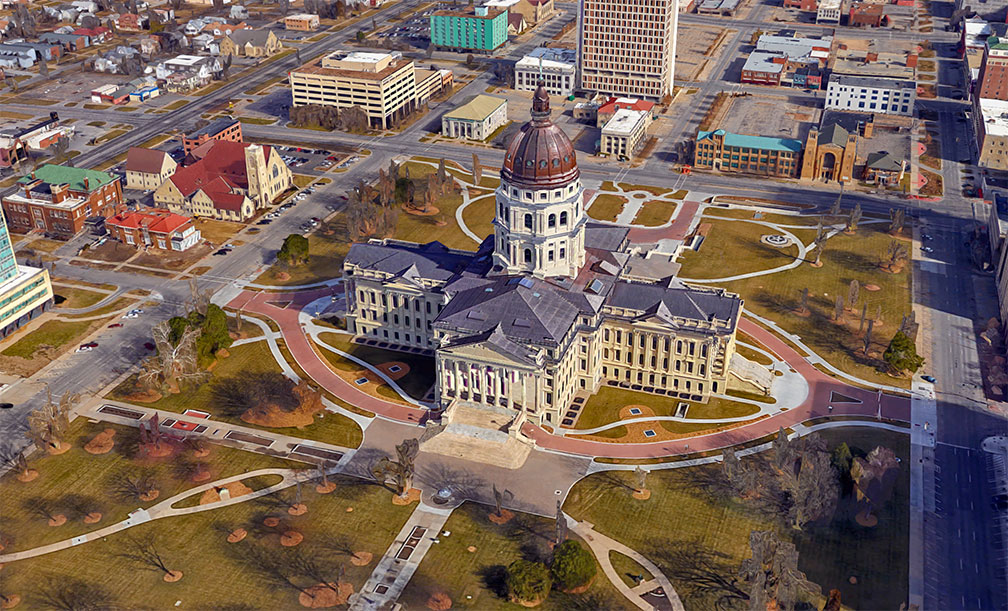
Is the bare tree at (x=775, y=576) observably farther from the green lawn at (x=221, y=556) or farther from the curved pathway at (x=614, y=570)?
the green lawn at (x=221, y=556)

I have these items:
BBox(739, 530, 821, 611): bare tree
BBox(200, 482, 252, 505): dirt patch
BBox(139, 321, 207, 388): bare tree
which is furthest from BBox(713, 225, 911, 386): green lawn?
BBox(200, 482, 252, 505): dirt patch

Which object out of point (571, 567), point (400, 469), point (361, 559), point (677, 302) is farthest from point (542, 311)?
point (361, 559)

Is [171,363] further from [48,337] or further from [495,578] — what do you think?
[495,578]

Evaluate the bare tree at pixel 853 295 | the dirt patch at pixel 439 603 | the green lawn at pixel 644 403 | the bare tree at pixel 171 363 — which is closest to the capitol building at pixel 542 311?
the green lawn at pixel 644 403

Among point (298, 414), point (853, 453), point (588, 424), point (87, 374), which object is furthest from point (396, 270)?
point (853, 453)

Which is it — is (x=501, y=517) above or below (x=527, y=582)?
below

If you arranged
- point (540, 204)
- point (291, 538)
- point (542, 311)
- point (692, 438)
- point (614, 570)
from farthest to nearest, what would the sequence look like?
1. point (540, 204)
2. point (542, 311)
3. point (692, 438)
4. point (291, 538)
5. point (614, 570)

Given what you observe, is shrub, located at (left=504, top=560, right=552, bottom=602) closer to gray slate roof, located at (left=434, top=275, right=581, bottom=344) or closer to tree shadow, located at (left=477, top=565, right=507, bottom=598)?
tree shadow, located at (left=477, top=565, right=507, bottom=598)
